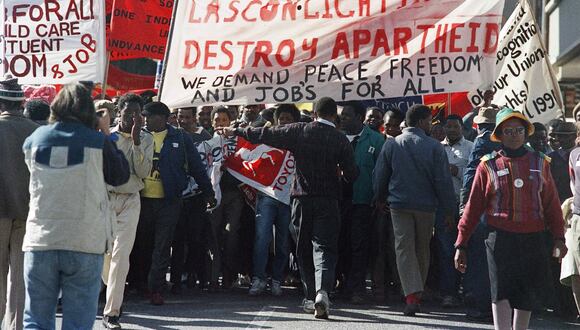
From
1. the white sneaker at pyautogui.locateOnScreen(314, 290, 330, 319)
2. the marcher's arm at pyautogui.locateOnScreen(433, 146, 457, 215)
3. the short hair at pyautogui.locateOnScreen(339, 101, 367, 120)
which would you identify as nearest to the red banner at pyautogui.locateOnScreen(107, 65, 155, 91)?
the short hair at pyautogui.locateOnScreen(339, 101, 367, 120)

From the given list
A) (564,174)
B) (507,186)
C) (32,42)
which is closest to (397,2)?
(564,174)

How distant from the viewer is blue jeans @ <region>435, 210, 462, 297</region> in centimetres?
1189

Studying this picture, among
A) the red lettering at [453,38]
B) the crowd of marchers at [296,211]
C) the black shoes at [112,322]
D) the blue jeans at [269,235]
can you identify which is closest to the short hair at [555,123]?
the crowd of marchers at [296,211]

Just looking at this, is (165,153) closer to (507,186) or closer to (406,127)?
(406,127)

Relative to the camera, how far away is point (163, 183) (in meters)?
11.2

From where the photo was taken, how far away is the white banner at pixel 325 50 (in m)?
11.0

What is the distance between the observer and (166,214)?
37.1ft

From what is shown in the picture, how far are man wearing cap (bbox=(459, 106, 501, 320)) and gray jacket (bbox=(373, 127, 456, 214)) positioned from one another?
0.69 ft

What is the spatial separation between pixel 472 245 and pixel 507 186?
9.63ft

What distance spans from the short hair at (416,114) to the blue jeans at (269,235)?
6.13 feet

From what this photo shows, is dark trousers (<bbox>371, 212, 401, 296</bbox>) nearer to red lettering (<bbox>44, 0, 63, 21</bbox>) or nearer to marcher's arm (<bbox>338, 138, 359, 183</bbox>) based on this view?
marcher's arm (<bbox>338, 138, 359, 183</bbox>)

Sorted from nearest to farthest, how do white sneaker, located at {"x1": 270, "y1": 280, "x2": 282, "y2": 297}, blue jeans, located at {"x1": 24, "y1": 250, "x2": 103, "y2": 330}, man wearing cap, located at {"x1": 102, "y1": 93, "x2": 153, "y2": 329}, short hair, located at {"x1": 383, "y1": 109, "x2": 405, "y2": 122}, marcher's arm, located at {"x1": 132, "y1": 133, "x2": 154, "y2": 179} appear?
blue jeans, located at {"x1": 24, "y1": 250, "x2": 103, "y2": 330} → man wearing cap, located at {"x1": 102, "y1": 93, "x2": 153, "y2": 329} → marcher's arm, located at {"x1": 132, "y1": 133, "x2": 154, "y2": 179} → short hair, located at {"x1": 383, "y1": 109, "x2": 405, "y2": 122} → white sneaker, located at {"x1": 270, "y1": 280, "x2": 282, "y2": 297}

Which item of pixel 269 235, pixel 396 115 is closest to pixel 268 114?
pixel 269 235

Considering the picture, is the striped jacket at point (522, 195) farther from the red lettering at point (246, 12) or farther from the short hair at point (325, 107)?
the red lettering at point (246, 12)
